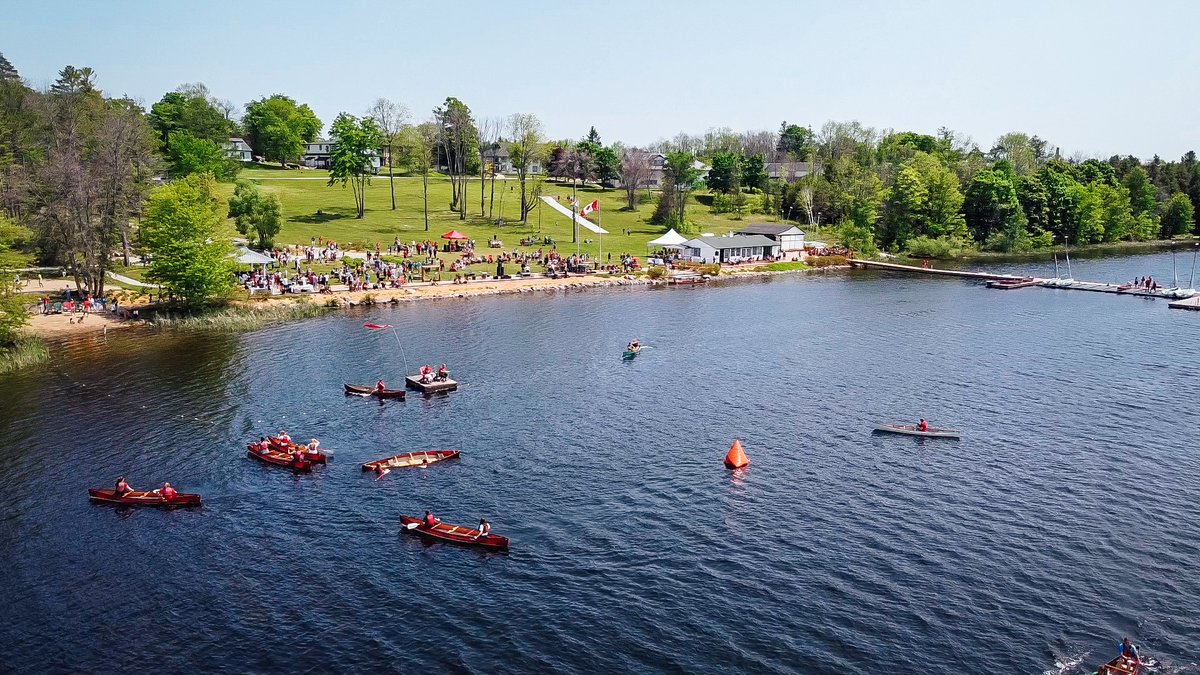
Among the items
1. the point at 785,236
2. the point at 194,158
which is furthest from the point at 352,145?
the point at 785,236

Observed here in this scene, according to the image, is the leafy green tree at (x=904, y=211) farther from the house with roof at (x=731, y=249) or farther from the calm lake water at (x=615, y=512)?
the calm lake water at (x=615, y=512)

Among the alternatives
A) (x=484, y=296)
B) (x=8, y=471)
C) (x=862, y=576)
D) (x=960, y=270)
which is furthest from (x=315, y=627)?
(x=960, y=270)

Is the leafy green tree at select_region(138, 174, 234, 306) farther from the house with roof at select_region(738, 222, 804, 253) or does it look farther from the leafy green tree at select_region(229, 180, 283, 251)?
the house with roof at select_region(738, 222, 804, 253)

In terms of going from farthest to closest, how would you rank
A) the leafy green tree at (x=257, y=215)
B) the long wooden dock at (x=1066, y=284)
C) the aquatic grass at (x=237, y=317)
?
the leafy green tree at (x=257, y=215), the long wooden dock at (x=1066, y=284), the aquatic grass at (x=237, y=317)

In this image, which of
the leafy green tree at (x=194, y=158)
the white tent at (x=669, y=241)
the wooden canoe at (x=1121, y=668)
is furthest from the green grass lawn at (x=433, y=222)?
the wooden canoe at (x=1121, y=668)

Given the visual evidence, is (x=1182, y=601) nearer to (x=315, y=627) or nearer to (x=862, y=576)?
(x=862, y=576)
